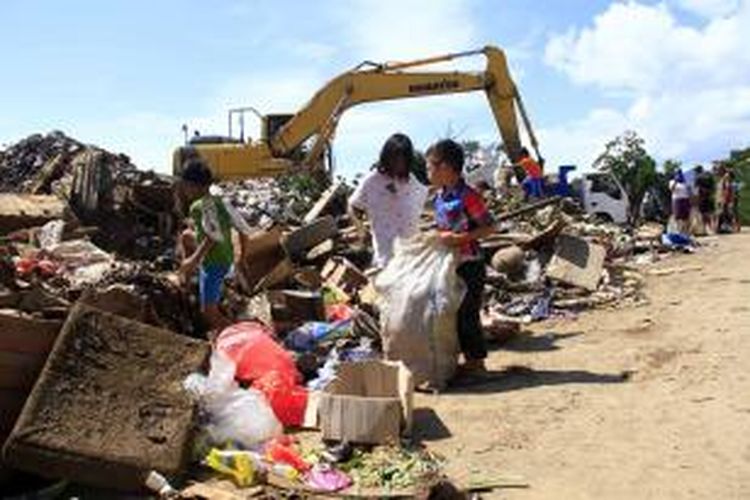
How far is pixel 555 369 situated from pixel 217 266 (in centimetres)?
253

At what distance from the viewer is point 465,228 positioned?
764 centimetres

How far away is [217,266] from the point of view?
25.6 feet

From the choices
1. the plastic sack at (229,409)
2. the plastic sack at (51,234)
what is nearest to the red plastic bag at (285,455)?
the plastic sack at (229,409)

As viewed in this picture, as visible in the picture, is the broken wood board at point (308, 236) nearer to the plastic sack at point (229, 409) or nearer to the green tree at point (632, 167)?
the plastic sack at point (229, 409)

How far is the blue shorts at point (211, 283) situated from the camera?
308 inches

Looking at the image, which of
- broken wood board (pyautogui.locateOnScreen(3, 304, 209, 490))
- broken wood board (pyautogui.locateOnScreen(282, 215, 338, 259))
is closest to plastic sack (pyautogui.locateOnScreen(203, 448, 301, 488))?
broken wood board (pyautogui.locateOnScreen(3, 304, 209, 490))

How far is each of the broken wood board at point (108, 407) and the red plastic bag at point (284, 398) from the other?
567 mm

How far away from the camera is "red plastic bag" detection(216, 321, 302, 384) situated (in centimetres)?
682

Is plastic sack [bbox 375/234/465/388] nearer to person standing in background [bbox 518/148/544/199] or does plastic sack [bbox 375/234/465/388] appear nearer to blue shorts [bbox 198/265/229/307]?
blue shorts [bbox 198/265/229/307]

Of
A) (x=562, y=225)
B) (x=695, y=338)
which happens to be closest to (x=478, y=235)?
(x=695, y=338)

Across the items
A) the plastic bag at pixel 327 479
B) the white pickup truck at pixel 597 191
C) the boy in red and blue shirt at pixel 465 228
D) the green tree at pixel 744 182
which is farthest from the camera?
the green tree at pixel 744 182

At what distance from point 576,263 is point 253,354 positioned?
19.0 ft

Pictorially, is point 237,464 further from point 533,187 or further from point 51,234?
point 533,187

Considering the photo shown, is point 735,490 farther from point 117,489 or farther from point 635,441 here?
point 117,489
